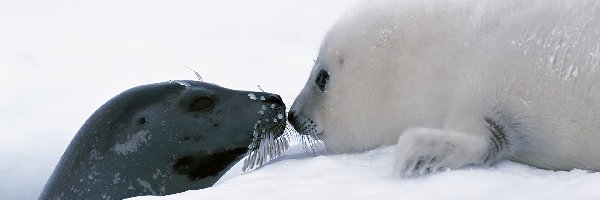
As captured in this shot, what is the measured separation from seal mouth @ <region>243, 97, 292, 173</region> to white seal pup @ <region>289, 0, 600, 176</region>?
36.1 inches

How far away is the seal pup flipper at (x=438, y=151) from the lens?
9.93ft

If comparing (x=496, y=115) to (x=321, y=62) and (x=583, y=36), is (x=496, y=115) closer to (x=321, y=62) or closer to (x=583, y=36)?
(x=583, y=36)

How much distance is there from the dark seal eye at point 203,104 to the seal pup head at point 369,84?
0.57 meters

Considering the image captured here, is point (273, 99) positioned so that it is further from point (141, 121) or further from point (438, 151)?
point (438, 151)

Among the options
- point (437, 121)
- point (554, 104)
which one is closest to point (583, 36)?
point (554, 104)

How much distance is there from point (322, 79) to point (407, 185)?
1986 millimetres

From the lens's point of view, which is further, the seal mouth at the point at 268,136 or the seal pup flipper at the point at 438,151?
the seal mouth at the point at 268,136

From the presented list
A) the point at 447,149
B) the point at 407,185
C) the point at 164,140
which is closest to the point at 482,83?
the point at 447,149

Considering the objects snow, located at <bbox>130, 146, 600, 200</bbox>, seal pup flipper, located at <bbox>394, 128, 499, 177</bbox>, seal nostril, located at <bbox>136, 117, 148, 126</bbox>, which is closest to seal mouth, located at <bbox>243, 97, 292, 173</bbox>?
seal nostril, located at <bbox>136, 117, 148, 126</bbox>

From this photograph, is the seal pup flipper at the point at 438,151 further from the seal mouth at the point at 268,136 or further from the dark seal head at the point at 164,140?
the dark seal head at the point at 164,140

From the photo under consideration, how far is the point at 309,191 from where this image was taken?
273 cm

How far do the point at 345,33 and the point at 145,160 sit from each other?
1.46m

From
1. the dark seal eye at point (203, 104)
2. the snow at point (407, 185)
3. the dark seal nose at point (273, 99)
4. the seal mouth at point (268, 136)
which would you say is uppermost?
the dark seal nose at point (273, 99)

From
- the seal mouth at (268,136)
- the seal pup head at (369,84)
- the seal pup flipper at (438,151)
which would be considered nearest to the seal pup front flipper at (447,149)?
the seal pup flipper at (438,151)
